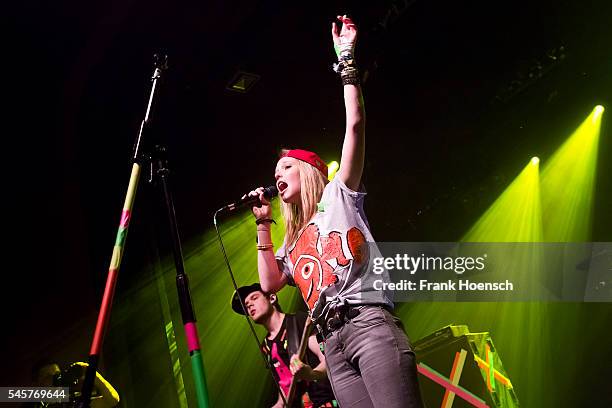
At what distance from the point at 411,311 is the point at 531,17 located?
2118 mm

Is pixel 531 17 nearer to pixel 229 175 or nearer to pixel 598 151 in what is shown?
pixel 598 151

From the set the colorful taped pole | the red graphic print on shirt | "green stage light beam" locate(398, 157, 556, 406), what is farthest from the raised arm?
"green stage light beam" locate(398, 157, 556, 406)

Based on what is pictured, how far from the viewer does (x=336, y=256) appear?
1.77m

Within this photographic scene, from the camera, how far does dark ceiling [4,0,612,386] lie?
2.71m

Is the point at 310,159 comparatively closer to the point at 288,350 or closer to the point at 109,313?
the point at 288,350

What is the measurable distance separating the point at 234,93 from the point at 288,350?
1.46 m

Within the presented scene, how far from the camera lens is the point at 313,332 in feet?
8.38

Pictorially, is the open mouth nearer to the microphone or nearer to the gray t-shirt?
the microphone

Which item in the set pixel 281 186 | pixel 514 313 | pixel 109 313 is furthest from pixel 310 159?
pixel 514 313

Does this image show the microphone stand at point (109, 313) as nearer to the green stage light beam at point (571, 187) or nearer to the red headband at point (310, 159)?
the red headband at point (310, 159)

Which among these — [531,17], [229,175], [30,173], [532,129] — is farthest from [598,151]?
[30,173]

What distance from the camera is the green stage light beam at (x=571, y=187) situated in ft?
14.3

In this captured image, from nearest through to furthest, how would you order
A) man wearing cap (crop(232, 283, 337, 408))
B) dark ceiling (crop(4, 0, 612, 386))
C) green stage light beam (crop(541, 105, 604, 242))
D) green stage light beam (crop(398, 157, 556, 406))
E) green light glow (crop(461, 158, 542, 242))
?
man wearing cap (crop(232, 283, 337, 408)) → dark ceiling (crop(4, 0, 612, 386)) → green stage light beam (crop(398, 157, 556, 406)) → green stage light beam (crop(541, 105, 604, 242)) → green light glow (crop(461, 158, 542, 242))

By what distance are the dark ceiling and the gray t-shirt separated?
3.35ft
